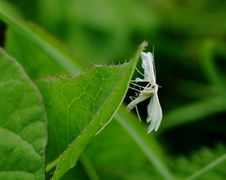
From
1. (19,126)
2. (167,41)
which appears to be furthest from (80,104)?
(167,41)

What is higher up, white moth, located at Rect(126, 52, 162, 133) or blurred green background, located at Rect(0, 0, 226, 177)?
white moth, located at Rect(126, 52, 162, 133)

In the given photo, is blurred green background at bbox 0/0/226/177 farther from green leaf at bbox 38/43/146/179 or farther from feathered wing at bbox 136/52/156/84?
green leaf at bbox 38/43/146/179

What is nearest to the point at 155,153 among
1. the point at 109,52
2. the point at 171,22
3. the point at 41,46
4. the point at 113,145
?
the point at 113,145

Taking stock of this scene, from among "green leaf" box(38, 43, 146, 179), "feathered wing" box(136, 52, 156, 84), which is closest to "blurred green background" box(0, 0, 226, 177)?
"feathered wing" box(136, 52, 156, 84)

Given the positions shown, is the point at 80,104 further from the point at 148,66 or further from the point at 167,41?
the point at 167,41

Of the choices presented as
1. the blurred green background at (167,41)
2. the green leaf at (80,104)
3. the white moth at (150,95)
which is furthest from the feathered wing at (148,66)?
the blurred green background at (167,41)

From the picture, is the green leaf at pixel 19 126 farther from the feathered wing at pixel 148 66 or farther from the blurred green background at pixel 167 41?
the blurred green background at pixel 167 41
